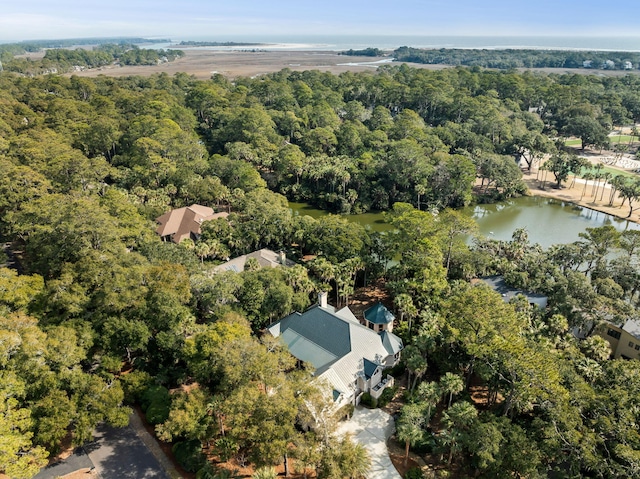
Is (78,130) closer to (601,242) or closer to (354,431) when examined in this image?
(354,431)

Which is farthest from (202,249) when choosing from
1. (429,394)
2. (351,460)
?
(351,460)

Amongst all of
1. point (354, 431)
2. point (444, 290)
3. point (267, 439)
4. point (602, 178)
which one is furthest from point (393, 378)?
point (602, 178)

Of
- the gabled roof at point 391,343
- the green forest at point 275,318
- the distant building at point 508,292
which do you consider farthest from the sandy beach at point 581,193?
the gabled roof at point 391,343

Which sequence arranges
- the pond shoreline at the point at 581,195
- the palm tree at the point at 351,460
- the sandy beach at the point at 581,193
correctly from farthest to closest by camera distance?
1. the sandy beach at the point at 581,193
2. the pond shoreline at the point at 581,195
3. the palm tree at the point at 351,460

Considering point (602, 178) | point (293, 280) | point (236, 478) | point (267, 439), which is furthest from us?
point (602, 178)

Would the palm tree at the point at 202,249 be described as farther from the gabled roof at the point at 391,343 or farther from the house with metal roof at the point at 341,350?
the gabled roof at the point at 391,343

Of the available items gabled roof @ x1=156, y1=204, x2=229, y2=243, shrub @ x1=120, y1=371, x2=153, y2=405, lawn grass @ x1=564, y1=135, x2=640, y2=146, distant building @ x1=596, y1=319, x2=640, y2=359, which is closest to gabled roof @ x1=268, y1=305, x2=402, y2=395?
shrub @ x1=120, y1=371, x2=153, y2=405

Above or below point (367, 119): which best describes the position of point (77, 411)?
below
